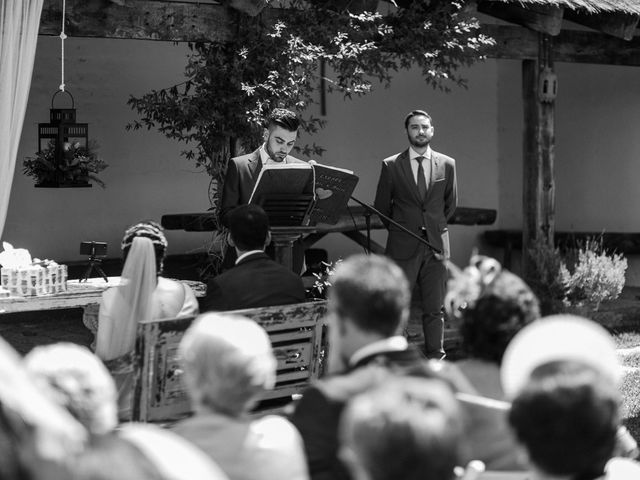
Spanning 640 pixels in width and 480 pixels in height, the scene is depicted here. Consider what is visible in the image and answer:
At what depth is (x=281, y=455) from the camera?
2.58m

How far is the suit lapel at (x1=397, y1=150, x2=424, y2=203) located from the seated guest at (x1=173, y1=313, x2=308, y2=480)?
4954 millimetres

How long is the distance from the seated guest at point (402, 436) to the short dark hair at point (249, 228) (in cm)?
288

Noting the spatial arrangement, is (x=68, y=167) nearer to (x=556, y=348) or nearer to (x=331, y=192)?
(x=331, y=192)

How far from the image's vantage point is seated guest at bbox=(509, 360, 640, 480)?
221 centimetres

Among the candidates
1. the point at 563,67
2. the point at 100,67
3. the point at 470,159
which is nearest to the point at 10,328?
the point at 100,67

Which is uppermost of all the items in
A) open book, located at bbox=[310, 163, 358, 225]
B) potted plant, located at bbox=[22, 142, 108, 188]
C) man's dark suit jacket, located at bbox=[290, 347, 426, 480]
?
potted plant, located at bbox=[22, 142, 108, 188]

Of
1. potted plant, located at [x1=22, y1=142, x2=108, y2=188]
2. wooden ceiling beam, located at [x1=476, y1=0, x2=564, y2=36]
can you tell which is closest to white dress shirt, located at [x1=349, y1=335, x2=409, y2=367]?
potted plant, located at [x1=22, y1=142, x2=108, y2=188]

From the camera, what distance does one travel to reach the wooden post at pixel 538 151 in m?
9.96

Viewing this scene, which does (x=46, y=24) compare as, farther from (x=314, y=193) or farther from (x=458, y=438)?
(x=458, y=438)

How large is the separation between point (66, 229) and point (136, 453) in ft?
27.3

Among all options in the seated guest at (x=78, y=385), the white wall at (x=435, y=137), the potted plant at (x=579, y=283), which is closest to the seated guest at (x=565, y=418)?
the seated guest at (x=78, y=385)

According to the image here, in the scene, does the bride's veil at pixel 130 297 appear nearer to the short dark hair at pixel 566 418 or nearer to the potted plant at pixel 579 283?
the short dark hair at pixel 566 418

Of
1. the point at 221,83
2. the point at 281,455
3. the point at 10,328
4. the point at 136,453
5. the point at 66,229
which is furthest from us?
the point at 66,229

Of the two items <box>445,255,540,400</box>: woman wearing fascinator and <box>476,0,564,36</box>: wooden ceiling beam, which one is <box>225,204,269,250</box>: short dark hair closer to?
<box>445,255,540,400</box>: woman wearing fascinator
